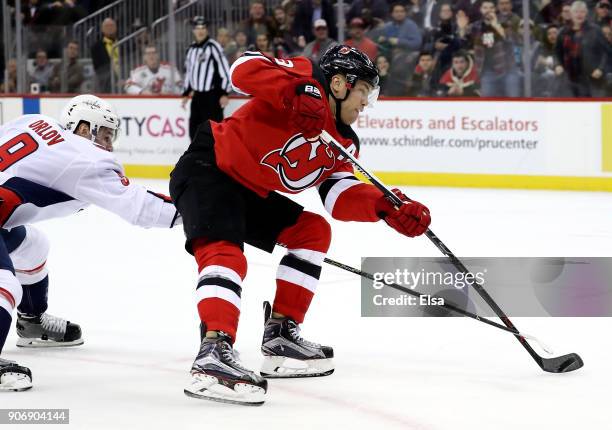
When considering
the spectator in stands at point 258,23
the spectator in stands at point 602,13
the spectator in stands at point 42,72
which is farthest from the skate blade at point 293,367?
the spectator in stands at point 42,72

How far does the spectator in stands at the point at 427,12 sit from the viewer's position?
902 cm

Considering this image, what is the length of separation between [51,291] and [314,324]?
1.26 meters

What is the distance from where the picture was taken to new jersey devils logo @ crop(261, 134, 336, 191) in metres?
3.25

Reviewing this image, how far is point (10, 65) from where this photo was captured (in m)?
10.6

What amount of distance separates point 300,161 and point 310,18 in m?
6.54

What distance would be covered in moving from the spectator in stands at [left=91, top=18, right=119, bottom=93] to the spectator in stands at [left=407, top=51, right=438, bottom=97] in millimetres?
2949

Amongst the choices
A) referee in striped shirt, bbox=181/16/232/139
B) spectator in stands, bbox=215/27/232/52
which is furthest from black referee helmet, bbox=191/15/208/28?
spectator in stands, bbox=215/27/232/52

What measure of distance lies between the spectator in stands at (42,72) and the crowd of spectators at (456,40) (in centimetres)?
166

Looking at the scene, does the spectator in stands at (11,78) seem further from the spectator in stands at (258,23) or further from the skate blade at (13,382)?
the skate blade at (13,382)

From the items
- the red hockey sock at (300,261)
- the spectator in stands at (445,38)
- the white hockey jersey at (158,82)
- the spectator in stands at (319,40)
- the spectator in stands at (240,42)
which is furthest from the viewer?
the white hockey jersey at (158,82)

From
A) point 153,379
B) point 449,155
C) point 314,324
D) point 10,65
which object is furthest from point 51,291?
point 10,65

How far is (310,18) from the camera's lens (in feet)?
31.7

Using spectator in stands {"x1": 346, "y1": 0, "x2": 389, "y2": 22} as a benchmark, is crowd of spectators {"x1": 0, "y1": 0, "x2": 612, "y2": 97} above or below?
below

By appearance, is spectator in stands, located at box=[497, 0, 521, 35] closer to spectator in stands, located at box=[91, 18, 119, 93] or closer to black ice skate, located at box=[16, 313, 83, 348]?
spectator in stands, located at box=[91, 18, 119, 93]
